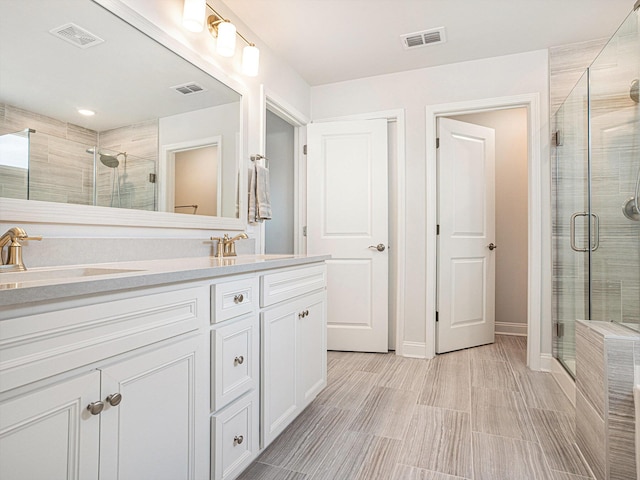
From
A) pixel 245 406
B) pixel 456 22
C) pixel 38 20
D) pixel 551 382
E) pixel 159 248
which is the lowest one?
pixel 551 382

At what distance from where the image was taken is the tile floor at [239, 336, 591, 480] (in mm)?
1539

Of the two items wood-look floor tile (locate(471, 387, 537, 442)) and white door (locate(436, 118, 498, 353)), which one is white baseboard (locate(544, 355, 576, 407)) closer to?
wood-look floor tile (locate(471, 387, 537, 442))

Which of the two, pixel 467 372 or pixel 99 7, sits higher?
pixel 99 7

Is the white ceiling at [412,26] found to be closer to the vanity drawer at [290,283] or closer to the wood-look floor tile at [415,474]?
the vanity drawer at [290,283]

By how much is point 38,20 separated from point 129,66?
0.38 m

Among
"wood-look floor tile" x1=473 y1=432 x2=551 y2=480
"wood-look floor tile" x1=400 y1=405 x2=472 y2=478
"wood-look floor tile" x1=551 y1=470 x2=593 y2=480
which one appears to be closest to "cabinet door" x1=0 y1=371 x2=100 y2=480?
"wood-look floor tile" x1=400 y1=405 x2=472 y2=478

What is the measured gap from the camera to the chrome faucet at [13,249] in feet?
3.70

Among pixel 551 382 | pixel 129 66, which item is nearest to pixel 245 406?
pixel 129 66

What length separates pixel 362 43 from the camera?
8.90 feet

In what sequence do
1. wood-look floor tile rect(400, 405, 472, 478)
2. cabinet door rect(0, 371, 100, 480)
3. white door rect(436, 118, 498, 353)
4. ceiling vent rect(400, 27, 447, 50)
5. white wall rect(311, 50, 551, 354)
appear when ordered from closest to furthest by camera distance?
1. cabinet door rect(0, 371, 100, 480)
2. wood-look floor tile rect(400, 405, 472, 478)
3. ceiling vent rect(400, 27, 447, 50)
4. white wall rect(311, 50, 551, 354)
5. white door rect(436, 118, 498, 353)

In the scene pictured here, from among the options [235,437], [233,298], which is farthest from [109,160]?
[235,437]

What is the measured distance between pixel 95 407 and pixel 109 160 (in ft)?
3.35

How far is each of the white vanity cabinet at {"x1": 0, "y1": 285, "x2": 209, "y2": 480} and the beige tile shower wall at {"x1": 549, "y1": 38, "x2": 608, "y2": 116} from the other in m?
2.92

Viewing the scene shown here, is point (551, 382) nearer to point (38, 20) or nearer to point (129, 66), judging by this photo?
point (129, 66)
